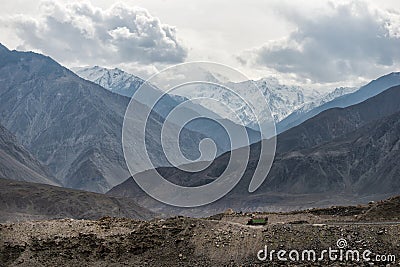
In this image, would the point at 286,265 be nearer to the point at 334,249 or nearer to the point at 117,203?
the point at 334,249

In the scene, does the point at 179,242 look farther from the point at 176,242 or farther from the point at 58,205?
the point at 58,205

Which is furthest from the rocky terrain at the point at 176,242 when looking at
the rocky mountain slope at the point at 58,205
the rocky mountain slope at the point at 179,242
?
the rocky mountain slope at the point at 58,205

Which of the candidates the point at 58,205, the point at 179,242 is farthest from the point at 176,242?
the point at 58,205

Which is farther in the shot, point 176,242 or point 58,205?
point 58,205

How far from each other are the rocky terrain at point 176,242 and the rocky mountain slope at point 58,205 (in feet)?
355

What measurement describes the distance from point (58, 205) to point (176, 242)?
122 metres

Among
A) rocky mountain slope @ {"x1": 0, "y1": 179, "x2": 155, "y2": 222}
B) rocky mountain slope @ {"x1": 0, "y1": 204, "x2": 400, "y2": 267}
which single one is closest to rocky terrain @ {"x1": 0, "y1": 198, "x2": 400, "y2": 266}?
rocky mountain slope @ {"x1": 0, "y1": 204, "x2": 400, "y2": 267}

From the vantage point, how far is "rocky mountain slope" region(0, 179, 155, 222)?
140875mm

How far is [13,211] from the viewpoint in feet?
464

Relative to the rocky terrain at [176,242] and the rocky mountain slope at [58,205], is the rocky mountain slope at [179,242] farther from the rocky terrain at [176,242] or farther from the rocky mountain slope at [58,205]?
the rocky mountain slope at [58,205]

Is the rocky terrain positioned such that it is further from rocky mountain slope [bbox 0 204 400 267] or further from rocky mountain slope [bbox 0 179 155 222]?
rocky mountain slope [bbox 0 179 155 222]

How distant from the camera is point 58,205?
14612 cm

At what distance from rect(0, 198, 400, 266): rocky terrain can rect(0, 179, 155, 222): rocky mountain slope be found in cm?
10813

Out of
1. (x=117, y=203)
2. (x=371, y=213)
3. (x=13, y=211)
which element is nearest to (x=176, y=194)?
(x=117, y=203)
